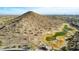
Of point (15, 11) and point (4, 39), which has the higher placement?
point (15, 11)

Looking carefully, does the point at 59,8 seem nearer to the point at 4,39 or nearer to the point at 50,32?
the point at 50,32

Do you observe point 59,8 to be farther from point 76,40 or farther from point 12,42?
point 12,42

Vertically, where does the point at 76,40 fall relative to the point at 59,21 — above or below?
below

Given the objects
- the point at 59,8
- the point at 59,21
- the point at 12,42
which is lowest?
the point at 12,42
